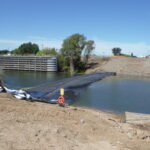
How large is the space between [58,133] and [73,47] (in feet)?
146

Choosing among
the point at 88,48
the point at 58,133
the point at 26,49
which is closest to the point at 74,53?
the point at 88,48

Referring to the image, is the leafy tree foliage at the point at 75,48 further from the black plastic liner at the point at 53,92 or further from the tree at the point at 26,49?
the tree at the point at 26,49

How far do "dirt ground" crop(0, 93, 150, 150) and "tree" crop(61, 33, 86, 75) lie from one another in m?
41.1

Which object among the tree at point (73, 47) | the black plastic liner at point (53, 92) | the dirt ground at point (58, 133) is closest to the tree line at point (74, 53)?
the tree at point (73, 47)

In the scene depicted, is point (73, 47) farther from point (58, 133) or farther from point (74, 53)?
point (58, 133)

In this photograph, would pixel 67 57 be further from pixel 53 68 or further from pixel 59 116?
pixel 59 116

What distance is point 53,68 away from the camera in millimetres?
48844

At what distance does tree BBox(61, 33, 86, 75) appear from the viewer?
5028cm

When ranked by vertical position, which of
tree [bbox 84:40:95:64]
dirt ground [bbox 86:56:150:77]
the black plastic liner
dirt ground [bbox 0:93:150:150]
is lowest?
the black plastic liner

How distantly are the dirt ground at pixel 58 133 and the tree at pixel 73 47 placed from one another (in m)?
41.1

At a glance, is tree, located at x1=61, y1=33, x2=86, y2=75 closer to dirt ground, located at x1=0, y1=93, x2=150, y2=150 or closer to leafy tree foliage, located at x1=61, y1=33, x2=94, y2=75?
leafy tree foliage, located at x1=61, y1=33, x2=94, y2=75

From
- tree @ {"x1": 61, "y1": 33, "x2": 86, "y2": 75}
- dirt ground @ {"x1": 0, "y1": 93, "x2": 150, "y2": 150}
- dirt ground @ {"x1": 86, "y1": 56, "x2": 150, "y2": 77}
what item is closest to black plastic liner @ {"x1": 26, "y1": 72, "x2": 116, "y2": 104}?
dirt ground @ {"x1": 0, "y1": 93, "x2": 150, "y2": 150}

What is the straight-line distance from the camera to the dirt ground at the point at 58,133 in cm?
592

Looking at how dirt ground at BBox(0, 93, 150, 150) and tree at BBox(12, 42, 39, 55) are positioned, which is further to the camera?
tree at BBox(12, 42, 39, 55)
